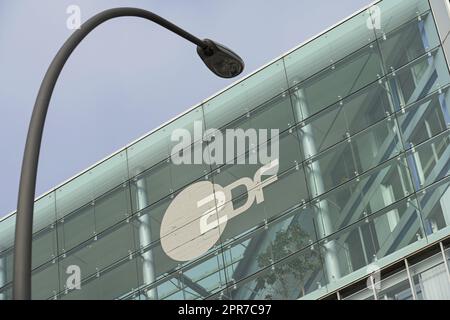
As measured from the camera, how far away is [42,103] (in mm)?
11438

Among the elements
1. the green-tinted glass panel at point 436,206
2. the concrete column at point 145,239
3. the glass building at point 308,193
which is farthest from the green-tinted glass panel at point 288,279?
the concrete column at point 145,239

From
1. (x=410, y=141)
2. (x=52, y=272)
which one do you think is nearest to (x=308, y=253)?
(x=410, y=141)

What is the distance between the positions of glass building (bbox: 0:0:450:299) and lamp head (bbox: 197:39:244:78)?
1505cm

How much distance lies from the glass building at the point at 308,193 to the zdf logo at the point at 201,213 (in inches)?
2.8

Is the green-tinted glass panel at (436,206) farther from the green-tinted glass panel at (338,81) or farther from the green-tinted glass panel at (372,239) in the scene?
the green-tinted glass panel at (338,81)

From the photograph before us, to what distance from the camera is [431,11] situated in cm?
3322

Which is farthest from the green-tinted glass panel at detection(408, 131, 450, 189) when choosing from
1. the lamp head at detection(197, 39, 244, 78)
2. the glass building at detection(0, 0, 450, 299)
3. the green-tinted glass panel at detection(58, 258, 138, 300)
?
Answer: the lamp head at detection(197, 39, 244, 78)

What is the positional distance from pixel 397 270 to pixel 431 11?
806 cm

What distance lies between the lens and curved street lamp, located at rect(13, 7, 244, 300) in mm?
9750

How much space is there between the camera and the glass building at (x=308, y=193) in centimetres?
3095

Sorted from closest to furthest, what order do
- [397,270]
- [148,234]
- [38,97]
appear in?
1. [38,97]
2. [397,270]
3. [148,234]
